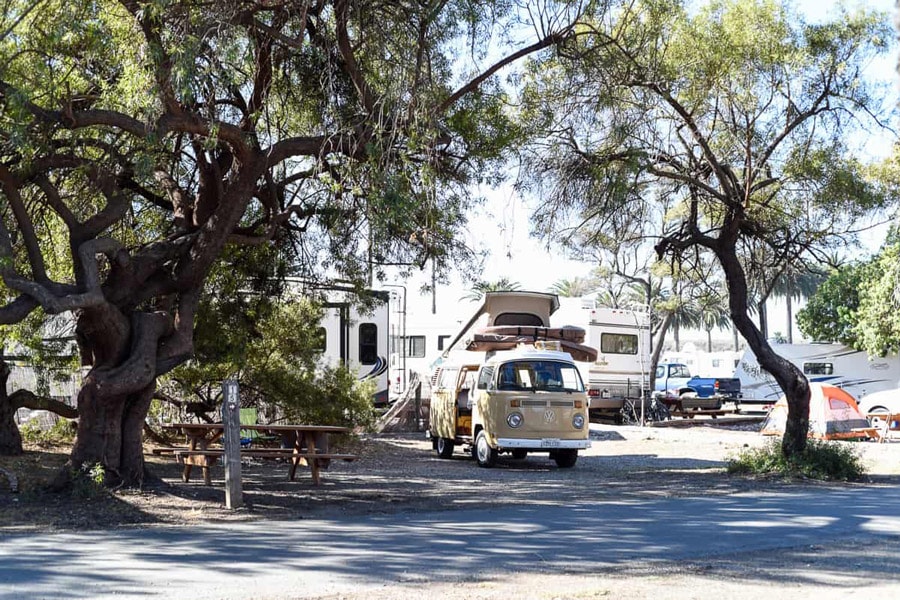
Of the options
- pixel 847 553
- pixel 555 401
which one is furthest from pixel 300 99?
pixel 847 553

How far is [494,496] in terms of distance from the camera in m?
13.1

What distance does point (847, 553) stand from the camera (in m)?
8.60

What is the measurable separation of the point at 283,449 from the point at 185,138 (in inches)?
181

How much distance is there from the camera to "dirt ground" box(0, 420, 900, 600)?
7.18 meters

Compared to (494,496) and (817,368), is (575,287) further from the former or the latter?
(494,496)

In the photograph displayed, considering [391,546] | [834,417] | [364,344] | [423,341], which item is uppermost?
[423,341]

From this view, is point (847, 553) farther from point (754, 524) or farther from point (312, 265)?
point (312, 265)

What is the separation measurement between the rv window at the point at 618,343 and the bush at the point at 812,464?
658 inches

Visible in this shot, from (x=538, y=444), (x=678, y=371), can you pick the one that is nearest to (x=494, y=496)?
(x=538, y=444)

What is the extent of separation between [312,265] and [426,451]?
6.12 meters

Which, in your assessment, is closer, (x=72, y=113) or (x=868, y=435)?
(x=72, y=113)

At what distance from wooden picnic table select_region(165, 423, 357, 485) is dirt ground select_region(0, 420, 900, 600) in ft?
0.99

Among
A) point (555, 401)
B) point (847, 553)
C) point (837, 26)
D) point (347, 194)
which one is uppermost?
point (837, 26)

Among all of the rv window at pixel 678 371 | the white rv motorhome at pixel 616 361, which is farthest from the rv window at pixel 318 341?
the rv window at pixel 678 371
